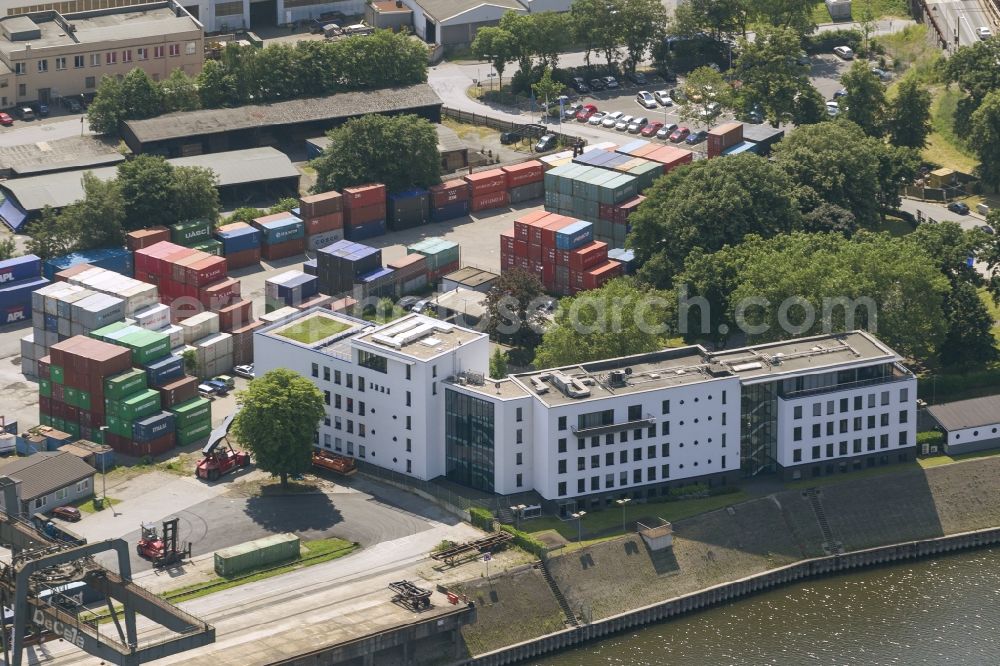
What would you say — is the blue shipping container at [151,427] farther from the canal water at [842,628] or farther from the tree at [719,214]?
the tree at [719,214]

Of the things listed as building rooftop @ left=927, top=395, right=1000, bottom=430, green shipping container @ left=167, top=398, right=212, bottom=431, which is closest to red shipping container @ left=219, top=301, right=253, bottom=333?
green shipping container @ left=167, top=398, right=212, bottom=431

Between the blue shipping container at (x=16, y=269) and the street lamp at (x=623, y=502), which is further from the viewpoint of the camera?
the blue shipping container at (x=16, y=269)

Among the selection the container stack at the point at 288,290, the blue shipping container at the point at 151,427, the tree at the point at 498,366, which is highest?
the container stack at the point at 288,290

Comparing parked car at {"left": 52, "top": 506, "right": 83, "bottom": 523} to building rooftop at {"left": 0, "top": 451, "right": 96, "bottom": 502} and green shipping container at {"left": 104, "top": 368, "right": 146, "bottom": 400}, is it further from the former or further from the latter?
green shipping container at {"left": 104, "top": 368, "right": 146, "bottom": 400}

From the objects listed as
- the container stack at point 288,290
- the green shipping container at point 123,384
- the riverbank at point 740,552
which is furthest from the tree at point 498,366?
the green shipping container at point 123,384

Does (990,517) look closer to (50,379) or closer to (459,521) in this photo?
(459,521)

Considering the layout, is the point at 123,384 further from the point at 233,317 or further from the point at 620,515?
the point at 620,515

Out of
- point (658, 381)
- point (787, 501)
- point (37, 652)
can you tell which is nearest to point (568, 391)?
point (658, 381)

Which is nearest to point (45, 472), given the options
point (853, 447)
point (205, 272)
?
point (205, 272)
